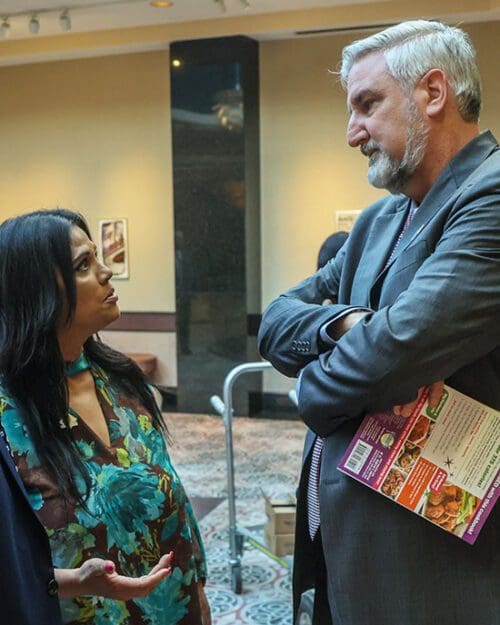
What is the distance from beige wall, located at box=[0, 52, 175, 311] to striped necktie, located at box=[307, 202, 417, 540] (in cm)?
655

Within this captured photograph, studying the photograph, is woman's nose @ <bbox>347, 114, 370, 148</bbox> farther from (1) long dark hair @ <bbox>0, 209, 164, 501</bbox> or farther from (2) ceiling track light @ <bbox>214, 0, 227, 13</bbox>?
(2) ceiling track light @ <bbox>214, 0, 227, 13</bbox>

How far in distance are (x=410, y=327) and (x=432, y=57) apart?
1.78 feet

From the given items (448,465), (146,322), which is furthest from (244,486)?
(448,465)

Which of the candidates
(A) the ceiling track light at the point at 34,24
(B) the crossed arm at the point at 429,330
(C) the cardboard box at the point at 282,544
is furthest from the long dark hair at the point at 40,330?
(A) the ceiling track light at the point at 34,24

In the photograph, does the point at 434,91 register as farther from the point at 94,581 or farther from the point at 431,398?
the point at 94,581

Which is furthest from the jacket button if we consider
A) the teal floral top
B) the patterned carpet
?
the patterned carpet

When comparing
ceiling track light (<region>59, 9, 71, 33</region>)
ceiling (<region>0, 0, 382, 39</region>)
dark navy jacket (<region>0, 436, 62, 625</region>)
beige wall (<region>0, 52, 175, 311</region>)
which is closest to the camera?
dark navy jacket (<region>0, 436, 62, 625</region>)

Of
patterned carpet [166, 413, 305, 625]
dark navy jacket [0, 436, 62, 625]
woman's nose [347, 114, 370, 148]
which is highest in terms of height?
woman's nose [347, 114, 370, 148]

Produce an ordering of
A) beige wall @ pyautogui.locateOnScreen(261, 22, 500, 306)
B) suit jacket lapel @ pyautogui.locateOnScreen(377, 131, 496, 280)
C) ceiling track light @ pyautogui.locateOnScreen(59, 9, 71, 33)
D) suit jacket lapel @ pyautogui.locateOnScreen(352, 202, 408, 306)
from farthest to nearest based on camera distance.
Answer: beige wall @ pyautogui.locateOnScreen(261, 22, 500, 306)
ceiling track light @ pyautogui.locateOnScreen(59, 9, 71, 33)
suit jacket lapel @ pyautogui.locateOnScreen(352, 202, 408, 306)
suit jacket lapel @ pyautogui.locateOnScreen(377, 131, 496, 280)

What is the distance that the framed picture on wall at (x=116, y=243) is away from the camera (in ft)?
27.2

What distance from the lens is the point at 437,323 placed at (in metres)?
1.27

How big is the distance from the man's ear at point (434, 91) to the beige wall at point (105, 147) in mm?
6738

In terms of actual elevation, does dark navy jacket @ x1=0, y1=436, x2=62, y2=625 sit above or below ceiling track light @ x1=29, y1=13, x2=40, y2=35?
below

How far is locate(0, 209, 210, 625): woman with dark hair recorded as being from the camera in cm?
149
